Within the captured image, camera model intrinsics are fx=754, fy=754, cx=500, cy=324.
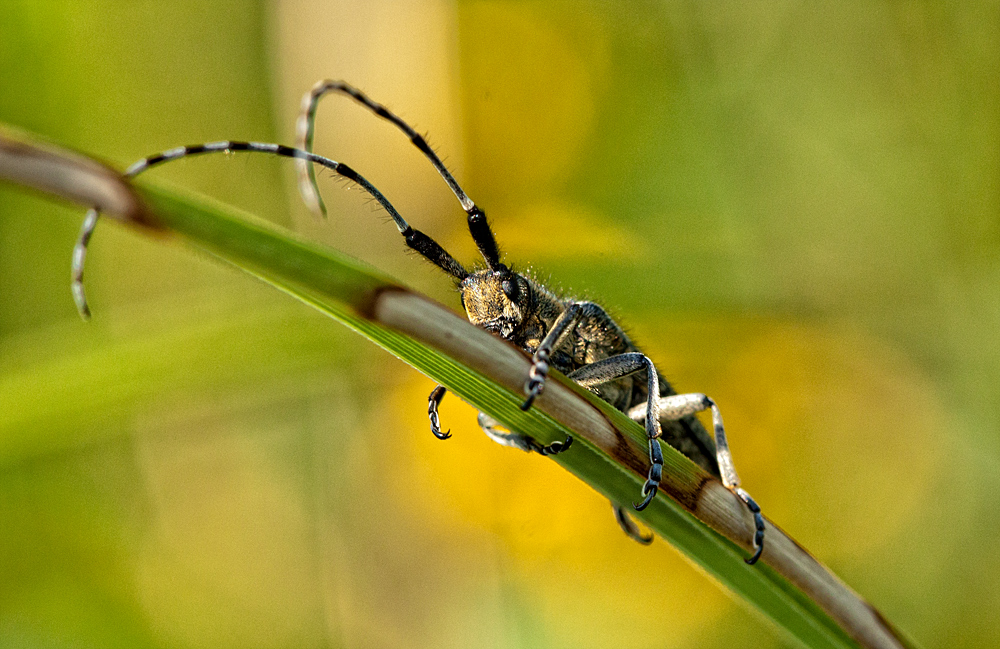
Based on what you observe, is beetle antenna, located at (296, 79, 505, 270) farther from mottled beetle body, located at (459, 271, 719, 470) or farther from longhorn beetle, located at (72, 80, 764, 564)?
mottled beetle body, located at (459, 271, 719, 470)

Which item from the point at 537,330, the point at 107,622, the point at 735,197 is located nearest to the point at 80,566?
the point at 107,622

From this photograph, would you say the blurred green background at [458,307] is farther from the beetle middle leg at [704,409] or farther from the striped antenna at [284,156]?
the striped antenna at [284,156]

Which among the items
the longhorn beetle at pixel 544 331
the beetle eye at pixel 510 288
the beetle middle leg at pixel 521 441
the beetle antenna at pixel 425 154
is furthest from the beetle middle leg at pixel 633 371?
the beetle antenna at pixel 425 154

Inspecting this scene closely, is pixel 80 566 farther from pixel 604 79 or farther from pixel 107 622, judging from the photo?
pixel 604 79

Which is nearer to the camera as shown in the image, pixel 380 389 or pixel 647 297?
pixel 647 297

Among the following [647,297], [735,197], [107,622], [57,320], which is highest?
[735,197]

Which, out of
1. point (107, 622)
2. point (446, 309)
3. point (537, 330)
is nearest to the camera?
point (446, 309)

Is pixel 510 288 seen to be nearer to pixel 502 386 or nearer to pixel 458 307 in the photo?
pixel 502 386
